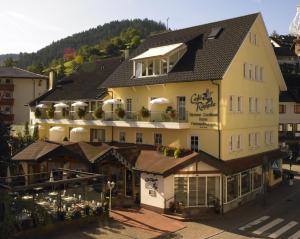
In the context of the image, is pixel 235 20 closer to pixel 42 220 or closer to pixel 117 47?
pixel 42 220

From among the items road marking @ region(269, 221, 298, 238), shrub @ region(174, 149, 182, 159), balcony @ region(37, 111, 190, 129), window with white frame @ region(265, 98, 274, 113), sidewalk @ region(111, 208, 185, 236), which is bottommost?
road marking @ region(269, 221, 298, 238)

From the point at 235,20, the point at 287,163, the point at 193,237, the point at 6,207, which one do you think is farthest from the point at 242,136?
the point at 287,163

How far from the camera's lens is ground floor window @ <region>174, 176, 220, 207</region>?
28.2m

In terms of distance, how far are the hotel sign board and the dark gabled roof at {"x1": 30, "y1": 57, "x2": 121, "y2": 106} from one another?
440 inches

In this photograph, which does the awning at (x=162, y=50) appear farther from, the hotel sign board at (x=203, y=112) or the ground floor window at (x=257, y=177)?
the ground floor window at (x=257, y=177)

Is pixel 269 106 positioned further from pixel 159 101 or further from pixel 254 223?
pixel 254 223

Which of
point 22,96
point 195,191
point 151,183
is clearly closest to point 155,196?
point 151,183

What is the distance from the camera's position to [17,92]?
67812 mm

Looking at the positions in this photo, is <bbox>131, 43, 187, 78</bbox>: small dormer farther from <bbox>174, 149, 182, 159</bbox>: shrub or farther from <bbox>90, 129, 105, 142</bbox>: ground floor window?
<bbox>174, 149, 182, 159</bbox>: shrub

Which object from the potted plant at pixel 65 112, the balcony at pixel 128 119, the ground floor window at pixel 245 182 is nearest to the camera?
the balcony at pixel 128 119

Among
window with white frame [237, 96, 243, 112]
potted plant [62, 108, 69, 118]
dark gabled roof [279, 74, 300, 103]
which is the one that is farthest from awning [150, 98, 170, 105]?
dark gabled roof [279, 74, 300, 103]

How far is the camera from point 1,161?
36062mm

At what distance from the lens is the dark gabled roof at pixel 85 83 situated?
4062cm

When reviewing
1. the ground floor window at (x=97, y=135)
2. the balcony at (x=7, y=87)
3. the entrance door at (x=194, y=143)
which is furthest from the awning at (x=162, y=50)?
the balcony at (x=7, y=87)
